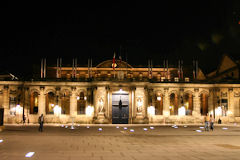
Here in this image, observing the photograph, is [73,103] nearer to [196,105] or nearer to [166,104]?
[166,104]

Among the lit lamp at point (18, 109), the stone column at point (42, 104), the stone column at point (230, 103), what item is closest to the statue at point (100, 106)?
the stone column at point (42, 104)

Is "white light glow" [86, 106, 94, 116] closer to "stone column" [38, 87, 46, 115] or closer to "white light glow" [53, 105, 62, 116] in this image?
"white light glow" [53, 105, 62, 116]

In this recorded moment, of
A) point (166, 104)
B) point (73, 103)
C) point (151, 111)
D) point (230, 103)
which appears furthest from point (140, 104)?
point (230, 103)

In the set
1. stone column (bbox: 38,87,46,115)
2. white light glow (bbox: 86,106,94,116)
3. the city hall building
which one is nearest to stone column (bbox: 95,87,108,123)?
the city hall building

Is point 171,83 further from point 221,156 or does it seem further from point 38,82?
point 221,156

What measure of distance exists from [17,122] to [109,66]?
3324 centimetres

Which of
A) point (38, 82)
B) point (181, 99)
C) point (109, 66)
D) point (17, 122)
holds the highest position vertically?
point (109, 66)

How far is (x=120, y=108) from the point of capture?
47.7 meters

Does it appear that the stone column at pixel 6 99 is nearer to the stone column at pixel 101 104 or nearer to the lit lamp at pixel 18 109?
the lit lamp at pixel 18 109

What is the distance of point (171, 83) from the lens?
5016 cm

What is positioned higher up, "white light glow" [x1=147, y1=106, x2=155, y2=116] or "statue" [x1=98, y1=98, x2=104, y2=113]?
"statue" [x1=98, y1=98, x2=104, y2=113]

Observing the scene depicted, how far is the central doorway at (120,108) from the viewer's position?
47531 millimetres

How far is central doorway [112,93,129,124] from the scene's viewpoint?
47531mm

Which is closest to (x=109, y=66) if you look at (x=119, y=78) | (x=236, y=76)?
(x=119, y=78)
